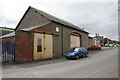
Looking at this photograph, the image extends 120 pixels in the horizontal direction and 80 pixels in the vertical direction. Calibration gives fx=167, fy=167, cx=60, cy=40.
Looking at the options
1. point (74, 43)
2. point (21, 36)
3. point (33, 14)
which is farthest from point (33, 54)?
point (74, 43)

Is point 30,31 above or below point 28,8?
below

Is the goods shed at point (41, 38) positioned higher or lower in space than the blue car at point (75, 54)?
higher

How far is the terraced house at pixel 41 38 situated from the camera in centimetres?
1814

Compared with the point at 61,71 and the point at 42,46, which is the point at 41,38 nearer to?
the point at 42,46

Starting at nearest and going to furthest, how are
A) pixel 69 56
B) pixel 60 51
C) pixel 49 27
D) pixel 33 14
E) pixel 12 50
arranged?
pixel 12 50 < pixel 69 56 < pixel 49 27 < pixel 60 51 < pixel 33 14

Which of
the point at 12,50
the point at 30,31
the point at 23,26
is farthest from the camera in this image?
the point at 23,26

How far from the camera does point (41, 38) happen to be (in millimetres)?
21219

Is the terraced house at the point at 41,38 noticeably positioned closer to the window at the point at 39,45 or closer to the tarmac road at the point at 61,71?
the window at the point at 39,45

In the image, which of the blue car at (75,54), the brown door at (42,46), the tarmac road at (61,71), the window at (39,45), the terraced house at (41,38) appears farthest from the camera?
the blue car at (75,54)

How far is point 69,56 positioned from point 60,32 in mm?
6200

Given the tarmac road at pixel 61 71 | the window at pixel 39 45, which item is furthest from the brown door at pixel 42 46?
the tarmac road at pixel 61 71

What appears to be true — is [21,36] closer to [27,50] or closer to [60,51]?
[27,50]

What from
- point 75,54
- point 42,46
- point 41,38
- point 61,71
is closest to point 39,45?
point 42,46

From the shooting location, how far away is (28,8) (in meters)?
29.6
